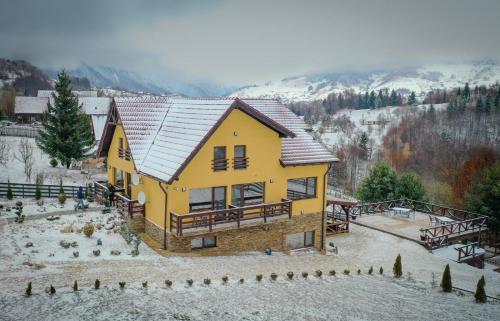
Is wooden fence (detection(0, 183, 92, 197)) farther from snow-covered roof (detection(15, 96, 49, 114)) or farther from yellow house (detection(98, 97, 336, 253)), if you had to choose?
snow-covered roof (detection(15, 96, 49, 114))

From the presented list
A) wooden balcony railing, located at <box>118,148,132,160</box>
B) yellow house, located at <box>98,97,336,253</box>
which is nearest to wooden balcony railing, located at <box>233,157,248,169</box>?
yellow house, located at <box>98,97,336,253</box>

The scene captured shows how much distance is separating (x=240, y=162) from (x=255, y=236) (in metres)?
4.14

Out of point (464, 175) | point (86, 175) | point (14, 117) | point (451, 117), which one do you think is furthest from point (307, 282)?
point (451, 117)

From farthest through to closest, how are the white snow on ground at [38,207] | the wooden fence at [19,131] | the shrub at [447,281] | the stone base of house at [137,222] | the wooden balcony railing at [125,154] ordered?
1. the wooden fence at [19,131]
2. the white snow on ground at [38,207]
3. the wooden balcony railing at [125,154]
4. the stone base of house at [137,222]
5. the shrub at [447,281]

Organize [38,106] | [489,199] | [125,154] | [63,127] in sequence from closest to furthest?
[125,154] < [489,199] < [63,127] < [38,106]

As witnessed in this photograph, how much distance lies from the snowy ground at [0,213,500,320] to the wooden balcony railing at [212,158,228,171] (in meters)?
4.58

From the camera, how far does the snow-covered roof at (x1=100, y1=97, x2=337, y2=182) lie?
2164 cm

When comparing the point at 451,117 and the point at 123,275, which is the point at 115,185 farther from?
the point at 451,117

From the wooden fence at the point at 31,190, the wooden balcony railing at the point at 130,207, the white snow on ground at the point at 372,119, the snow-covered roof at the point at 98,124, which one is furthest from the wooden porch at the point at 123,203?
the white snow on ground at the point at 372,119

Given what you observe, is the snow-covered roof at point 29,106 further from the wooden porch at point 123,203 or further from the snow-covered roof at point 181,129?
the snow-covered roof at point 181,129

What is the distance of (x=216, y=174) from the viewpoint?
22.5 meters

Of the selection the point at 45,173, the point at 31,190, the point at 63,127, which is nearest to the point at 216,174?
the point at 31,190

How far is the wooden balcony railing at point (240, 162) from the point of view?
75.8ft

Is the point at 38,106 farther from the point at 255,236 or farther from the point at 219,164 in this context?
the point at 255,236
